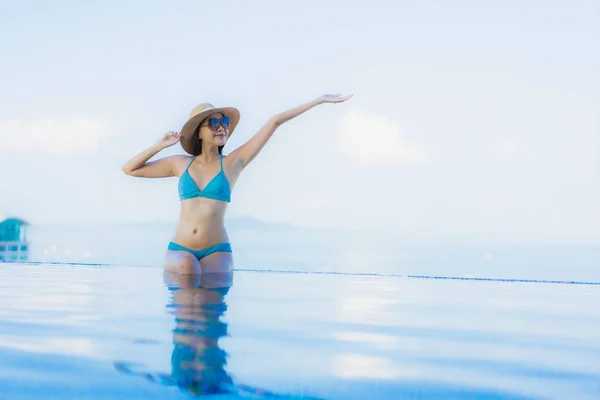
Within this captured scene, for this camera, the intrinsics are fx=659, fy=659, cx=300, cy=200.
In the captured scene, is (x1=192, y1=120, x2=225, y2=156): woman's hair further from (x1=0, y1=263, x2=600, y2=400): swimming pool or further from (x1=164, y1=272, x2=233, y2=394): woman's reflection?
(x1=0, y1=263, x2=600, y2=400): swimming pool

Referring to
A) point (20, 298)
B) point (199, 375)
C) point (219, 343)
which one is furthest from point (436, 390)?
point (20, 298)

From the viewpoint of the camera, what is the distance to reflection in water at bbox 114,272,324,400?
1.01 metres

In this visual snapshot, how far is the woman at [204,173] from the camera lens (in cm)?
374

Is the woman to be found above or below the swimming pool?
above

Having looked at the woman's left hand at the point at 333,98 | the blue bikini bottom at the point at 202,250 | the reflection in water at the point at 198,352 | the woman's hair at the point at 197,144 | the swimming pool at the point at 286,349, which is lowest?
the swimming pool at the point at 286,349

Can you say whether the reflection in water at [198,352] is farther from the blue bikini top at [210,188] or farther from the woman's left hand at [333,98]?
the woman's left hand at [333,98]

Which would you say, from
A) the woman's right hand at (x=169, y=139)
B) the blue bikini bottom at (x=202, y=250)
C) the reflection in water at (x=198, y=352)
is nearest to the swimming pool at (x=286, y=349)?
the reflection in water at (x=198, y=352)

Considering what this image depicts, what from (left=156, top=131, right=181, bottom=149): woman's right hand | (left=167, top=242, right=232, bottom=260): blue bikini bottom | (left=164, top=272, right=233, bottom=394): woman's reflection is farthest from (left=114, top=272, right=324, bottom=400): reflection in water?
(left=156, top=131, right=181, bottom=149): woman's right hand

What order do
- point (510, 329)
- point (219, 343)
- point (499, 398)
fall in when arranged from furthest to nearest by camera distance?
point (510, 329)
point (219, 343)
point (499, 398)

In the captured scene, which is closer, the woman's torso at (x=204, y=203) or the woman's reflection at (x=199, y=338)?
the woman's reflection at (x=199, y=338)

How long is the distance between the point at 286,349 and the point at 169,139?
2.55 meters

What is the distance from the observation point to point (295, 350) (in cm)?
148

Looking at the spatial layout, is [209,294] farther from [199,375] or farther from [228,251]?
[199,375]

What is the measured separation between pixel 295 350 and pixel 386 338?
366mm
